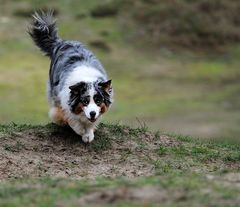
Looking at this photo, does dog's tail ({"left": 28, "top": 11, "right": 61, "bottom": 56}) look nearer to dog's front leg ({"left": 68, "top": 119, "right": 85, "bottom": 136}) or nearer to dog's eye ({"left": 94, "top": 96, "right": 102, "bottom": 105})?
dog's front leg ({"left": 68, "top": 119, "right": 85, "bottom": 136})

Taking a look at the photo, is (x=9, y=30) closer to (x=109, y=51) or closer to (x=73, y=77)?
(x=109, y=51)

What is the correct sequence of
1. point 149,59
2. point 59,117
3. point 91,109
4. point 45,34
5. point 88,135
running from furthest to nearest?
point 149,59 < point 45,34 < point 59,117 < point 88,135 < point 91,109

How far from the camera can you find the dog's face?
13.1 metres

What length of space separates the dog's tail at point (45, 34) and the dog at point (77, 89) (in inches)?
9.4

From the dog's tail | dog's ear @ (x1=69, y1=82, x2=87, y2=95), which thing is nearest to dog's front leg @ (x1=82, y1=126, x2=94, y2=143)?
dog's ear @ (x1=69, y1=82, x2=87, y2=95)

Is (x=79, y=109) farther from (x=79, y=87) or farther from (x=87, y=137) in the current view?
(x=87, y=137)

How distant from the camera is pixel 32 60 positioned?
39812 millimetres

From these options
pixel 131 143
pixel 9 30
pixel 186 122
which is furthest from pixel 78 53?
pixel 9 30

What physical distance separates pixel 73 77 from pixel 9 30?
100 ft

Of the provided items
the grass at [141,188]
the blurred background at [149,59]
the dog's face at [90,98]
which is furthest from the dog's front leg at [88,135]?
the blurred background at [149,59]

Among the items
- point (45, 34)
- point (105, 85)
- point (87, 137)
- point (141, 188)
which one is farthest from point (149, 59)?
point (141, 188)

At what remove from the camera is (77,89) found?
1323 centimetres

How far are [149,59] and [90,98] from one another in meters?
29.9

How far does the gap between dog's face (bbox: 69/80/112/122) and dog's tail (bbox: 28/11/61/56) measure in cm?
333
